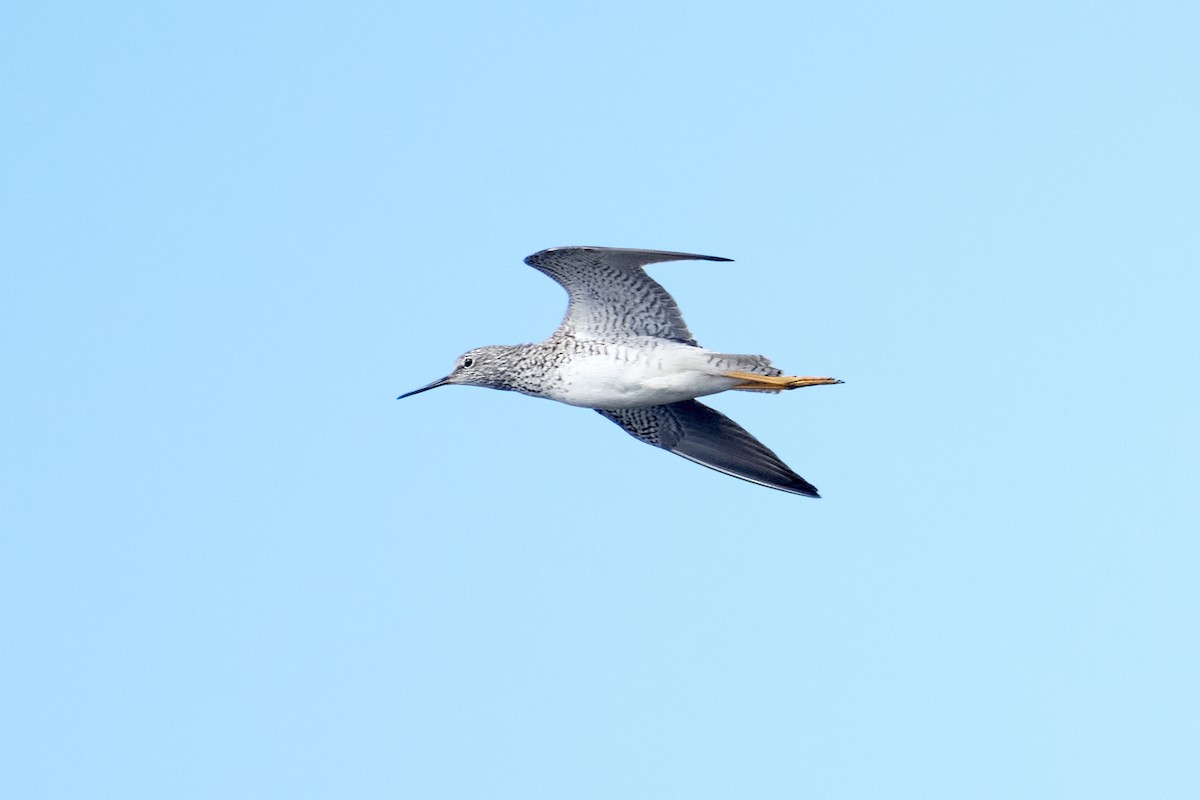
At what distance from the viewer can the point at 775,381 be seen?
20.9 metres

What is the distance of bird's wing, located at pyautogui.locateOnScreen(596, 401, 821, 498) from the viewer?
22.6 meters

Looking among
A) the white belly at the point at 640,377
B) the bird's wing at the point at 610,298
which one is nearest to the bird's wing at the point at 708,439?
the white belly at the point at 640,377

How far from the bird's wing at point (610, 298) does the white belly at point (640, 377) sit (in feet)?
0.95

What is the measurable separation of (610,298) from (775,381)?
2178mm

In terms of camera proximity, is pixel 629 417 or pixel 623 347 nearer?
pixel 623 347

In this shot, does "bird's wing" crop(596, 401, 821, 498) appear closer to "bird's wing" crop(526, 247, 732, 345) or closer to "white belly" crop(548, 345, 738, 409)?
"white belly" crop(548, 345, 738, 409)

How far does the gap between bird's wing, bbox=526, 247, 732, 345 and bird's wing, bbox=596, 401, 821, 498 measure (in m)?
1.84

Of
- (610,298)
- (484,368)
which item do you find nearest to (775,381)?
(610,298)

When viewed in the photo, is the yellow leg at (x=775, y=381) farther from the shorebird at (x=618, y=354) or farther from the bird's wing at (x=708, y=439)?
the bird's wing at (x=708, y=439)

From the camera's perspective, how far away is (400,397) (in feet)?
76.0

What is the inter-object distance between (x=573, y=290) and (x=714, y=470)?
328cm

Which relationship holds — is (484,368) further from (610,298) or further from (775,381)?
(775,381)

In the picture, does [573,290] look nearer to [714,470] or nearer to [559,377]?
[559,377]

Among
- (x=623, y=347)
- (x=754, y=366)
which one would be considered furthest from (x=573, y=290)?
(x=754, y=366)
